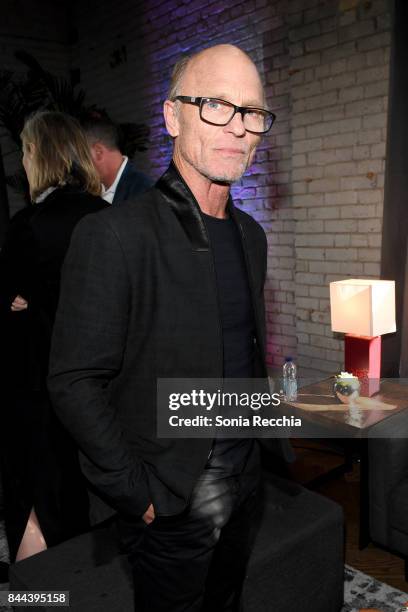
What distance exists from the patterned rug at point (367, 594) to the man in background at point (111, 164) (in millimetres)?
2310

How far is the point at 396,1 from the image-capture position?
319 cm

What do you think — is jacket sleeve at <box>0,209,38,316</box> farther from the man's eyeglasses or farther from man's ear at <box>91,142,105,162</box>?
man's ear at <box>91,142,105,162</box>

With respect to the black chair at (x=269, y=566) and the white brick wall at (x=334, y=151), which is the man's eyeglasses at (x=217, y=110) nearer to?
the black chair at (x=269, y=566)

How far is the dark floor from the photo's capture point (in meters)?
2.44

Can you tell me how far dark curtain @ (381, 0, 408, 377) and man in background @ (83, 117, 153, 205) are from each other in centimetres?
156

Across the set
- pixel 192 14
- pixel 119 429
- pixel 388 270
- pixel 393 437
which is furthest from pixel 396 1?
pixel 119 429

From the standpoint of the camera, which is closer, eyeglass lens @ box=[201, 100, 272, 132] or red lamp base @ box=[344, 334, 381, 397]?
eyeglass lens @ box=[201, 100, 272, 132]

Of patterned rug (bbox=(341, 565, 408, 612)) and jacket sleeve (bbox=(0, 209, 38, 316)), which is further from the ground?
jacket sleeve (bbox=(0, 209, 38, 316))

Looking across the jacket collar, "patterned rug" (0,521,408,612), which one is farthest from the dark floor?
the jacket collar

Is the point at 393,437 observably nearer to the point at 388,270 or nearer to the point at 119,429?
the point at 388,270

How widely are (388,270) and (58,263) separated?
2.34m

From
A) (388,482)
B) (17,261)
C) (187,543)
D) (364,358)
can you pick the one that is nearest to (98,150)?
(17,261)

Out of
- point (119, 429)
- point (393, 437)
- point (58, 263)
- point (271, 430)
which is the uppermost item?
point (58, 263)

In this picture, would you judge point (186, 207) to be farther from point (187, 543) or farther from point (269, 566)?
point (269, 566)
